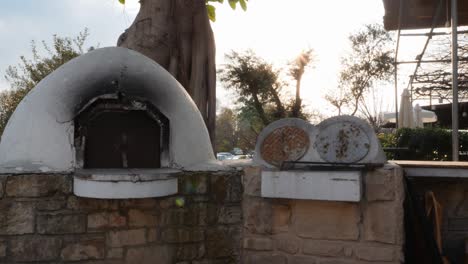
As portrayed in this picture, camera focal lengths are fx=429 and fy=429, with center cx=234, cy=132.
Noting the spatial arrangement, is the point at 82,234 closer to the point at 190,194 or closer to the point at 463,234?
the point at 190,194

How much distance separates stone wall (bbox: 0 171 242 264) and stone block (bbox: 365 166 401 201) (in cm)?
95

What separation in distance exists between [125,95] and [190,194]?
0.88m

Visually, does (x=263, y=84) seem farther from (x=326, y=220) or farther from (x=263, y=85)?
(x=326, y=220)

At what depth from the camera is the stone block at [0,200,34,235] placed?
2.92 m

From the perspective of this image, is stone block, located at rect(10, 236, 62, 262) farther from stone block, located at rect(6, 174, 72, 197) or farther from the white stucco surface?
the white stucco surface

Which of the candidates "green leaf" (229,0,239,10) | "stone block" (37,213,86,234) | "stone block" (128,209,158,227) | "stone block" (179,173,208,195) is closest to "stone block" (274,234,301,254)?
"stone block" (179,173,208,195)

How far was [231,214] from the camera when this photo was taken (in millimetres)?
3271

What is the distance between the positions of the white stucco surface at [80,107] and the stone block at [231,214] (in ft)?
1.25

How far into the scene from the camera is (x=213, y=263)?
3262mm

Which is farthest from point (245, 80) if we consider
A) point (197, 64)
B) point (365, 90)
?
point (197, 64)

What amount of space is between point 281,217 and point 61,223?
5.11ft

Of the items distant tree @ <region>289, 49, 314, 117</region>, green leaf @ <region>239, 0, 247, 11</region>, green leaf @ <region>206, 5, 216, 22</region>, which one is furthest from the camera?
distant tree @ <region>289, 49, 314, 117</region>

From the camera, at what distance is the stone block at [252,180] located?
3191 millimetres

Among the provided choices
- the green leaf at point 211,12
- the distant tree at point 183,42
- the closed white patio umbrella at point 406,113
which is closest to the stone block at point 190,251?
the distant tree at point 183,42
